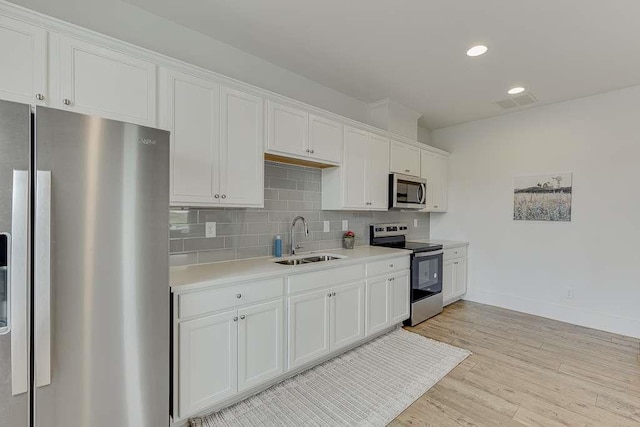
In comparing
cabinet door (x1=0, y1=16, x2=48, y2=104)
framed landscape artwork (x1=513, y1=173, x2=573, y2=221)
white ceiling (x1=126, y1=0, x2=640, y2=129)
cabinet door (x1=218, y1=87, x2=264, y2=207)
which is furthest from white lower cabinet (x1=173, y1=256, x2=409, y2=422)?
framed landscape artwork (x1=513, y1=173, x2=573, y2=221)

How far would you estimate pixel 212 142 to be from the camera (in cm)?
217

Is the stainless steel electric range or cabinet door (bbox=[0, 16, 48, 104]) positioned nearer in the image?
cabinet door (bbox=[0, 16, 48, 104])

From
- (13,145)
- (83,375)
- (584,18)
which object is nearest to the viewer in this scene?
(13,145)

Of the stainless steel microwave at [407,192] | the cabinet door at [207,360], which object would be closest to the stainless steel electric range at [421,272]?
the stainless steel microwave at [407,192]

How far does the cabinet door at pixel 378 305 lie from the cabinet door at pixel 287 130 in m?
1.48

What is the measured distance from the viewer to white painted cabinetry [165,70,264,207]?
2006 millimetres

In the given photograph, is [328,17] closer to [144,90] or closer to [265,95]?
[265,95]

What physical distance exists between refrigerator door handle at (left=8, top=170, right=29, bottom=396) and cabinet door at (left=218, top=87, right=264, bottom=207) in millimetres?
1132

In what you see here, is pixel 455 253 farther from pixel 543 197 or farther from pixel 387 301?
pixel 387 301

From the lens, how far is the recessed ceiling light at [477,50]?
255 cm

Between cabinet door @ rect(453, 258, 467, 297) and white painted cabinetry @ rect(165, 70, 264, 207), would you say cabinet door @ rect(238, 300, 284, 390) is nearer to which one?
white painted cabinetry @ rect(165, 70, 264, 207)

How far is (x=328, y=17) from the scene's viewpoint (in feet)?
7.27

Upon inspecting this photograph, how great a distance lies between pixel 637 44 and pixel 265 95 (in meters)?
3.10

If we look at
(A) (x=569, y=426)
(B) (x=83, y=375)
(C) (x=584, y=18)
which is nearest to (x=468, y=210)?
(C) (x=584, y=18)
